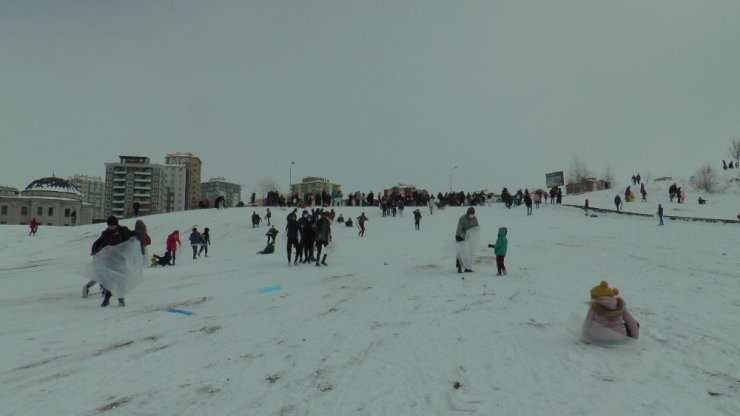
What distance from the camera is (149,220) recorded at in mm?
34875

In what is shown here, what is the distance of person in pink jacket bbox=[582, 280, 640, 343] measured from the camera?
469 centimetres

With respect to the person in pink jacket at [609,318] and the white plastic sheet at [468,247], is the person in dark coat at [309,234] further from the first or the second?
the person in pink jacket at [609,318]

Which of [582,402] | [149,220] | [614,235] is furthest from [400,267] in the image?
[149,220]

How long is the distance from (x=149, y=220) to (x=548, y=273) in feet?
111

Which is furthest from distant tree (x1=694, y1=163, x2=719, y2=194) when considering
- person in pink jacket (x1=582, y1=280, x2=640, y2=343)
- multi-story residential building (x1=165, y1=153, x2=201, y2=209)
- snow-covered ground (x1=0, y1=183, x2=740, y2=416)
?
multi-story residential building (x1=165, y1=153, x2=201, y2=209)

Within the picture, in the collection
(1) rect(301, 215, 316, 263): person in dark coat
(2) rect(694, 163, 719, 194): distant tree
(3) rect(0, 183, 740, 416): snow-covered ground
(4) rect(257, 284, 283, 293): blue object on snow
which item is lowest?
(4) rect(257, 284, 283, 293): blue object on snow

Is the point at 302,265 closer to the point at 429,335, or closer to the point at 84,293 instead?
the point at 84,293

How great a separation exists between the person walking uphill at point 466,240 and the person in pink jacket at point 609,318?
614cm

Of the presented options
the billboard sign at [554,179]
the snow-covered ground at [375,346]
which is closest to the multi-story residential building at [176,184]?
the billboard sign at [554,179]

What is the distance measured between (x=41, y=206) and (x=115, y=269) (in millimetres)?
89238

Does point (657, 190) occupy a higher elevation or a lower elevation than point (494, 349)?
higher

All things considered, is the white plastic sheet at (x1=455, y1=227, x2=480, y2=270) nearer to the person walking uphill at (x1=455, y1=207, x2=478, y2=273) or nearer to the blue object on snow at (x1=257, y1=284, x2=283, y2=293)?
the person walking uphill at (x1=455, y1=207, x2=478, y2=273)

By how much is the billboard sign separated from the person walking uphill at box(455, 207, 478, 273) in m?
41.1

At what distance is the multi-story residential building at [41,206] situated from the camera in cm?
7388
